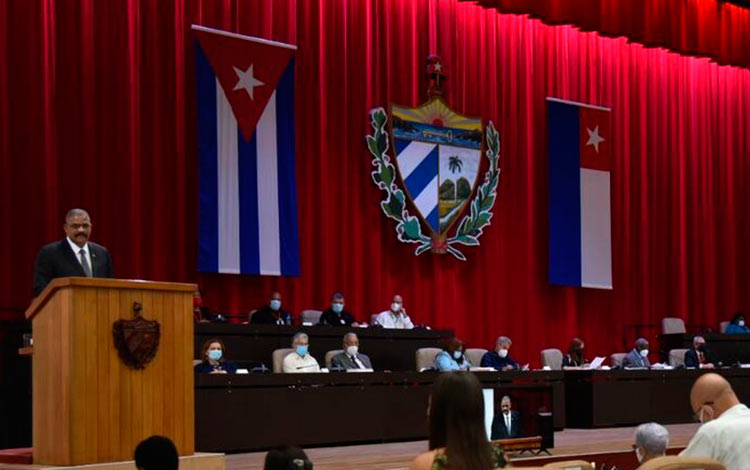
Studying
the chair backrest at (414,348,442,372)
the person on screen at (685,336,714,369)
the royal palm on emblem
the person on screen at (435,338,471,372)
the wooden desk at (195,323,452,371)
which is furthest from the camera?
the royal palm on emblem

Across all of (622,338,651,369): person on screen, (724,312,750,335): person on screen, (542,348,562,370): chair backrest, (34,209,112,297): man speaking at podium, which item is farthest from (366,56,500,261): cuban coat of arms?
(34,209,112,297): man speaking at podium

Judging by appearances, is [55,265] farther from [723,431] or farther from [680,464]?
[680,464]

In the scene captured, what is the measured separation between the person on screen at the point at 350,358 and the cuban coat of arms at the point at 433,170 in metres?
3.90

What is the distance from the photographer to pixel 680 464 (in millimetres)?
3516

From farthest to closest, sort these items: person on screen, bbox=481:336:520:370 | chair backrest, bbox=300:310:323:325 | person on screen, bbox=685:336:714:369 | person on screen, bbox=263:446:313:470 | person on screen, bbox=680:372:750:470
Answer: person on screen, bbox=685:336:714:369 → person on screen, bbox=481:336:520:370 → chair backrest, bbox=300:310:323:325 → person on screen, bbox=680:372:750:470 → person on screen, bbox=263:446:313:470

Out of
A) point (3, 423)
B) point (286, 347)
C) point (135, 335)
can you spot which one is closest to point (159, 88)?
point (286, 347)

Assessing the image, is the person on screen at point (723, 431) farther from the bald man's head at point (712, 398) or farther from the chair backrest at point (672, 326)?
the chair backrest at point (672, 326)

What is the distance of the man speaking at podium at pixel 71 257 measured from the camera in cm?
579

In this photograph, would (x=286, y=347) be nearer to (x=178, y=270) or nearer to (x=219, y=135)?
(x=178, y=270)

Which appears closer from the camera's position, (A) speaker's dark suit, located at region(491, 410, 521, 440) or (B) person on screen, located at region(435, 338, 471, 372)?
(A) speaker's dark suit, located at region(491, 410, 521, 440)

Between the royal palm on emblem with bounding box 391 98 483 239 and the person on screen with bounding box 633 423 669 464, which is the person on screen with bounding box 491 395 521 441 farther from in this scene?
the royal palm on emblem with bounding box 391 98 483 239

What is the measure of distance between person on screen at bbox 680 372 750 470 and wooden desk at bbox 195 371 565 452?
4.70m

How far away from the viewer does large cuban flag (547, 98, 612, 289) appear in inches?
666

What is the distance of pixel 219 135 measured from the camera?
1312 cm
